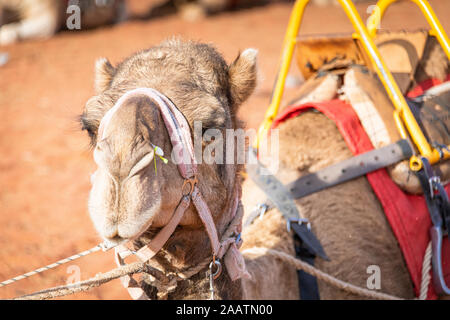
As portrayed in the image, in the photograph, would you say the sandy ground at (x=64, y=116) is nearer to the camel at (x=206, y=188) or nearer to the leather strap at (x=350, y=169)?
the camel at (x=206, y=188)

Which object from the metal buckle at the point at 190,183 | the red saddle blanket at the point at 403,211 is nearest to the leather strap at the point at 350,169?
the red saddle blanket at the point at 403,211

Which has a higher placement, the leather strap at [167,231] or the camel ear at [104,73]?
the camel ear at [104,73]

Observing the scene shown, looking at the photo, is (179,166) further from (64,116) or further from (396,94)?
(64,116)

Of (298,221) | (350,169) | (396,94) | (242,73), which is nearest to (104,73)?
(242,73)

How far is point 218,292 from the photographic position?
2.07 metres

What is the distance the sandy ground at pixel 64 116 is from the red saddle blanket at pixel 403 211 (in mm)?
737

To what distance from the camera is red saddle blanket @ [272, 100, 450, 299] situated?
8.50 ft

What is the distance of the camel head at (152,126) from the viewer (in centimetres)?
153

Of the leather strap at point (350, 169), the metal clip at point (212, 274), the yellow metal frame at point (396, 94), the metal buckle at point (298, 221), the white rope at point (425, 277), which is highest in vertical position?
the yellow metal frame at point (396, 94)

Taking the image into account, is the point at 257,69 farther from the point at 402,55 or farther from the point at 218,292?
the point at 402,55

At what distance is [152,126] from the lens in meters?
1.66

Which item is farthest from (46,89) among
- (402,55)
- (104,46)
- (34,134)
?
(402,55)

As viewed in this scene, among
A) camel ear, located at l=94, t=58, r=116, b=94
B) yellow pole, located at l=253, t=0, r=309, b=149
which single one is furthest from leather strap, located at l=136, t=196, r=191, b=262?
yellow pole, located at l=253, t=0, r=309, b=149

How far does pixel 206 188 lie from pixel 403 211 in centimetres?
127
